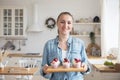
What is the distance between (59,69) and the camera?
1769 mm

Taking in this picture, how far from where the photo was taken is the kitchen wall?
20.2 ft

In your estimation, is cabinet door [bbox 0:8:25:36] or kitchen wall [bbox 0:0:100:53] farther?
kitchen wall [bbox 0:0:100:53]

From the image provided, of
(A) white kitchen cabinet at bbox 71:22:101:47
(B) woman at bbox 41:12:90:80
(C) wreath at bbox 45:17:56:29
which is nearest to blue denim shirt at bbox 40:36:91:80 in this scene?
(B) woman at bbox 41:12:90:80

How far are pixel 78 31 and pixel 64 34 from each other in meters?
4.38

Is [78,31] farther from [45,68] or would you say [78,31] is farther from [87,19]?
[45,68]

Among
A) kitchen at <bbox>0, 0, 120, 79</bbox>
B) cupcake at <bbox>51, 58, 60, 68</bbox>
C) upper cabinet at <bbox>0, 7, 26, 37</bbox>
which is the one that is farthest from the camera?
kitchen at <bbox>0, 0, 120, 79</bbox>

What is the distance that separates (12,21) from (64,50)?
174 inches

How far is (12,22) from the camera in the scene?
598 centimetres

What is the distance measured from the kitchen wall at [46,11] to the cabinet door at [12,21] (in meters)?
0.28

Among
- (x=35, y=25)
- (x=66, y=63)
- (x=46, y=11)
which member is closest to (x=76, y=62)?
(x=66, y=63)

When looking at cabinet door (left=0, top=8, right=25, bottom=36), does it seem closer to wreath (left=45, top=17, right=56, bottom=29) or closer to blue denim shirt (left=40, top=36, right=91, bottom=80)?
wreath (left=45, top=17, right=56, bottom=29)

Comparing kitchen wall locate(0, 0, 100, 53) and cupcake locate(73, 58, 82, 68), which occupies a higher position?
kitchen wall locate(0, 0, 100, 53)

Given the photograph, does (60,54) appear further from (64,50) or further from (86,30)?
(86,30)

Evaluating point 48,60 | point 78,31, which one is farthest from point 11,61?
point 48,60
